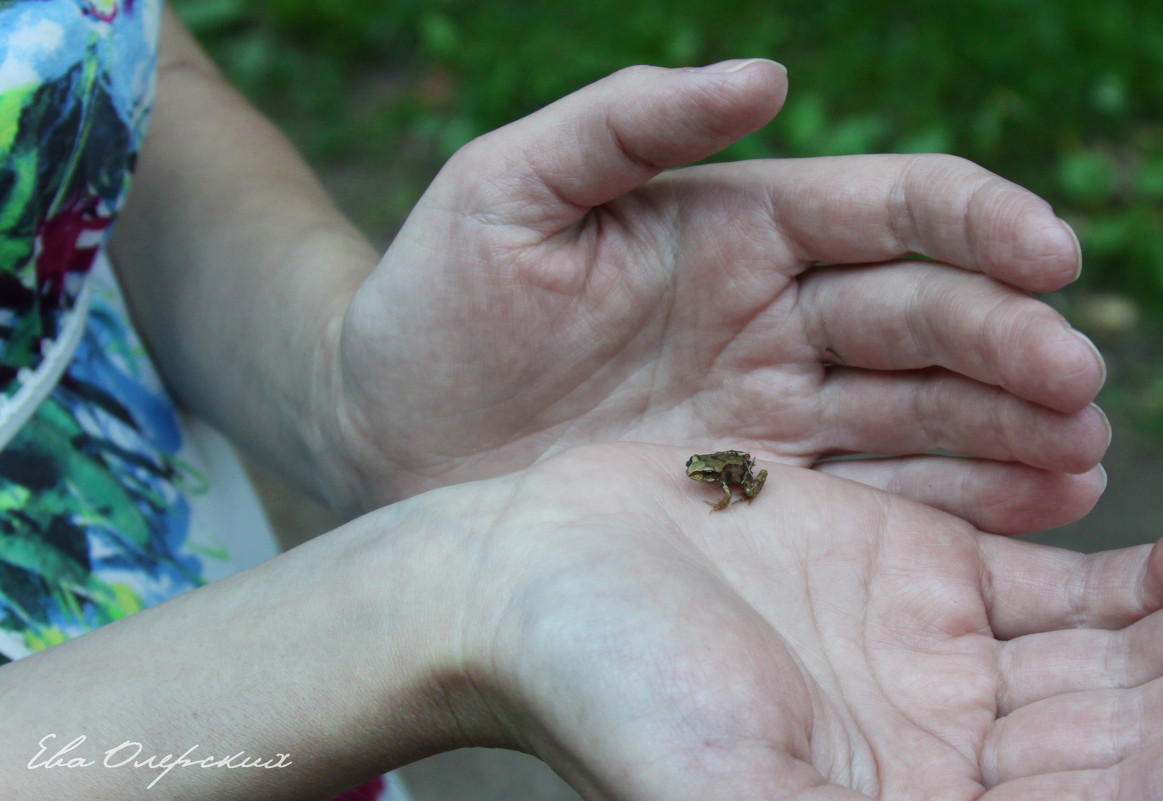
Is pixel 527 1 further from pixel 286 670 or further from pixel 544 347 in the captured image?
pixel 286 670

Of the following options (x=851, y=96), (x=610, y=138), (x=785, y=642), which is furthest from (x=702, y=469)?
(x=851, y=96)

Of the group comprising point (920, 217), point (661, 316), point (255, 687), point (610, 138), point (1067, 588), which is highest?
point (610, 138)

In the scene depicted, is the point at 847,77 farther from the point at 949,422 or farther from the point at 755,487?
the point at 755,487

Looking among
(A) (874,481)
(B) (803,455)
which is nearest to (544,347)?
(B) (803,455)

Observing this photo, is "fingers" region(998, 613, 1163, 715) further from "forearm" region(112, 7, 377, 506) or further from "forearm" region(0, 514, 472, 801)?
"forearm" region(112, 7, 377, 506)

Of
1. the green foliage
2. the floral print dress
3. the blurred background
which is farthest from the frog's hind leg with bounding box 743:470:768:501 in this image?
the green foliage

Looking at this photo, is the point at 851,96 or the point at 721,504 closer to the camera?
the point at 721,504

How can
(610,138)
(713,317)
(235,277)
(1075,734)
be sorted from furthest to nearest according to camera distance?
1. (235,277)
2. (713,317)
3. (610,138)
4. (1075,734)
